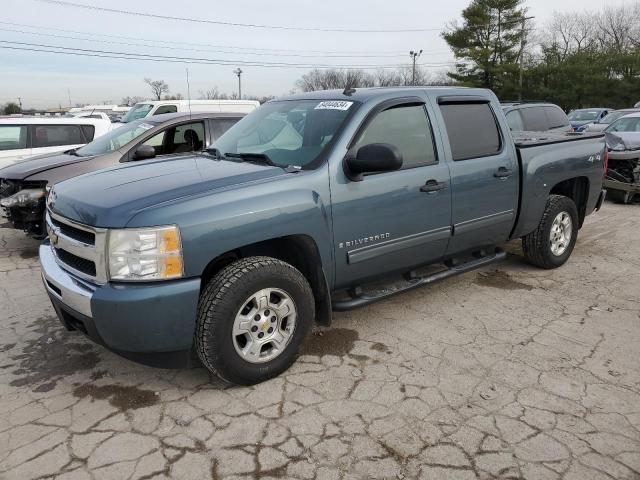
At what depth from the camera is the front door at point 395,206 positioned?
3.49 m

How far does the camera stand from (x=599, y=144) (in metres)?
5.64

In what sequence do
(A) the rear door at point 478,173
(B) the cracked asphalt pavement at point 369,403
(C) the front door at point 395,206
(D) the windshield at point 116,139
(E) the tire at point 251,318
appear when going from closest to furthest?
(B) the cracked asphalt pavement at point 369,403
(E) the tire at point 251,318
(C) the front door at point 395,206
(A) the rear door at point 478,173
(D) the windshield at point 116,139

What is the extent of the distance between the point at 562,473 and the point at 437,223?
2029 mm

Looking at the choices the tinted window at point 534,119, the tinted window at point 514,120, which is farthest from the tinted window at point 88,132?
the tinted window at point 534,119

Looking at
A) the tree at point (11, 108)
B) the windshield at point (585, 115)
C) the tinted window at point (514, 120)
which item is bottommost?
the tinted window at point (514, 120)

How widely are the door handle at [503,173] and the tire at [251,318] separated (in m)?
2.17

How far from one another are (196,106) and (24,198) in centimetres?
773

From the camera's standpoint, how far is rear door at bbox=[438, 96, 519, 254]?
4.18m

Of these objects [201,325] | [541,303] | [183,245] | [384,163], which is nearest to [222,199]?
[183,245]

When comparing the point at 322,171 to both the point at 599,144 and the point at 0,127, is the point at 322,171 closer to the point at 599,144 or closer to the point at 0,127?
the point at 599,144

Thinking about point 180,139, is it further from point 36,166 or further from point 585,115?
point 585,115

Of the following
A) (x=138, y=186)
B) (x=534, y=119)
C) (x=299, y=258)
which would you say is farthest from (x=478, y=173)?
(x=534, y=119)

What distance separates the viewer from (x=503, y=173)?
14.7ft

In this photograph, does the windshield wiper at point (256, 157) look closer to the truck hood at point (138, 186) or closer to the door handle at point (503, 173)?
the truck hood at point (138, 186)
